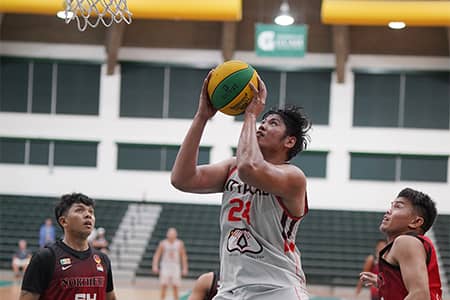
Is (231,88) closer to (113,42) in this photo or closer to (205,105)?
(205,105)

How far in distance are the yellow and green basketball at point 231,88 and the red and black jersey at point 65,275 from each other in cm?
153

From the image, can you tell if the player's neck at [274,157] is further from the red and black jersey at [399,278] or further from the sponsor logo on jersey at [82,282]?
the sponsor logo on jersey at [82,282]

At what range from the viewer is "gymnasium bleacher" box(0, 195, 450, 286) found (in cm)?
1819

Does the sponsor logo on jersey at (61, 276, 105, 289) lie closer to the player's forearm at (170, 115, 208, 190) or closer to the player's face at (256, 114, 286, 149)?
the player's forearm at (170, 115, 208, 190)

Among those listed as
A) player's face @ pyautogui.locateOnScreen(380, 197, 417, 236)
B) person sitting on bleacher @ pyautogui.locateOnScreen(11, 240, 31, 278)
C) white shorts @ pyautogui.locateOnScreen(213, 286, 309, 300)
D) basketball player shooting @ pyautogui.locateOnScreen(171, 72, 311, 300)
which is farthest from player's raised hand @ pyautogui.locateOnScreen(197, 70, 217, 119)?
person sitting on bleacher @ pyautogui.locateOnScreen(11, 240, 31, 278)

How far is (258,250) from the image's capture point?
337 cm

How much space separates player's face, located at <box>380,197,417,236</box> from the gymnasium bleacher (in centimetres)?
1417

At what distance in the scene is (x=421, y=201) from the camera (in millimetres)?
3889

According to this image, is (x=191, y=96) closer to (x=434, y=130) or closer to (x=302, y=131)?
(x=434, y=130)

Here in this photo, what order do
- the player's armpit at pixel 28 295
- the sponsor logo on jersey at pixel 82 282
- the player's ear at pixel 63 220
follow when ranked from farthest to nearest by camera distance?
the player's ear at pixel 63 220 < the sponsor logo on jersey at pixel 82 282 < the player's armpit at pixel 28 295

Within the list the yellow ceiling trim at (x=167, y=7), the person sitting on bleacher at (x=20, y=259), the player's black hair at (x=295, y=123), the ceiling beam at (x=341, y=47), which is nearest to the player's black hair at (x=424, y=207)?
the player's black hair at (x=295, y=123)

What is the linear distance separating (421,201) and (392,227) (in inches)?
8.3

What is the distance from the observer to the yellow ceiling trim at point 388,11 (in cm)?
1627

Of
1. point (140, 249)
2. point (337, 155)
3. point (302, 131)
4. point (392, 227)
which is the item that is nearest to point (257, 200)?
point (302, 131)
